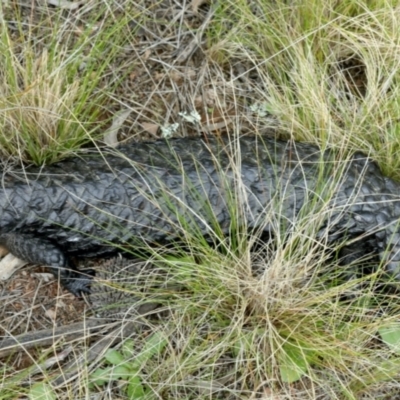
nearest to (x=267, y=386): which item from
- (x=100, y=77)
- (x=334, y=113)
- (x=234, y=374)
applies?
(x=234, y=374)

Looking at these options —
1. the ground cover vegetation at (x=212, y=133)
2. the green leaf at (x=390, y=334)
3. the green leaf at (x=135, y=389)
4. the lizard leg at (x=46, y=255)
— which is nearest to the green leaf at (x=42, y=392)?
the ground cover vegetation at (x=212, y=133)

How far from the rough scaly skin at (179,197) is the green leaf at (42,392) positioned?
0.53m

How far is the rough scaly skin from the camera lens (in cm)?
335

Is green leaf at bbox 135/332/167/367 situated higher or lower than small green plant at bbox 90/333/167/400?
higher

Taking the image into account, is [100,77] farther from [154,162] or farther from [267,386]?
[267,386]

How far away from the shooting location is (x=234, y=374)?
10.5 ft

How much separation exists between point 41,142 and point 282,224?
1.21m

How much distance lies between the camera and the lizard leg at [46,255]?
3.51 meters

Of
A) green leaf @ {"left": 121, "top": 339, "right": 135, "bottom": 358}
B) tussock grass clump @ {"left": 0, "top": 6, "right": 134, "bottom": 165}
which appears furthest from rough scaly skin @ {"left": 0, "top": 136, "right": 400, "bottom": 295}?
green leaf @ {"left": 121, "top": 339, "right": 135, "bottom": 358}

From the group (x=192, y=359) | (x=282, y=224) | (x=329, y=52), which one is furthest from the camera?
(x=329, y=52)

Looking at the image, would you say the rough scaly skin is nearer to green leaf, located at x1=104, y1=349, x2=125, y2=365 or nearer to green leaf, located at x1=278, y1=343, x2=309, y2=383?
green leaf, located at x1=104, y1=349, x2=125, y2=365

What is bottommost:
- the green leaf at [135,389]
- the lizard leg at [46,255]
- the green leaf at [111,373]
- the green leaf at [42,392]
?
the green leaf at [135,389]

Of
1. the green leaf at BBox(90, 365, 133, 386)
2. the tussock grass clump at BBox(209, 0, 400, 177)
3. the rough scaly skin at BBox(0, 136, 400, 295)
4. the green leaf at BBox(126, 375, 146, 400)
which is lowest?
the green leaf at BBox(126, 375, 146, 400)

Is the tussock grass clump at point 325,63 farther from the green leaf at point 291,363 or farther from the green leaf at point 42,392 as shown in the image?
the green leaf at point 42,392
